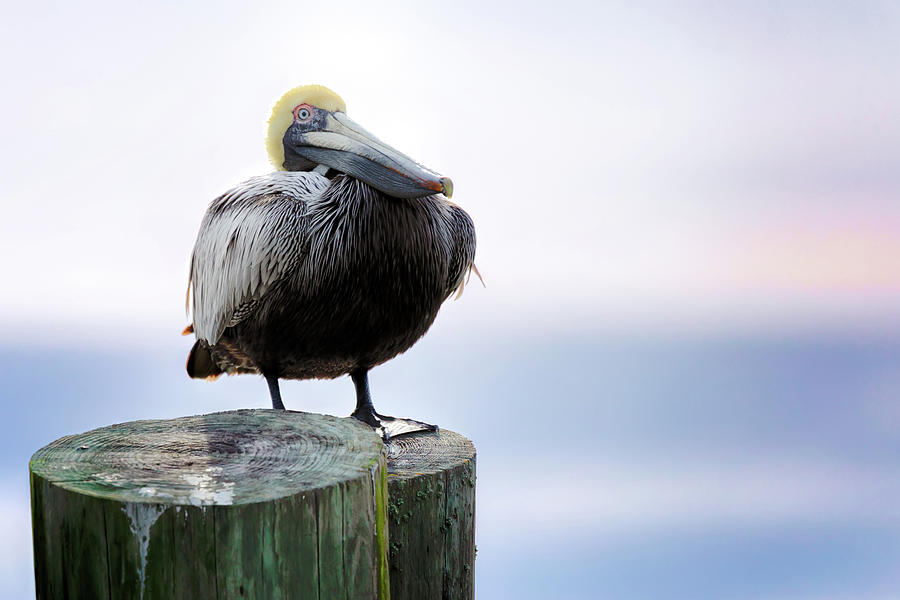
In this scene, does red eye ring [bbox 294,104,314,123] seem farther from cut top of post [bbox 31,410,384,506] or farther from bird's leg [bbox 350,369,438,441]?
cut top of post [bbox 31,410,384,506]

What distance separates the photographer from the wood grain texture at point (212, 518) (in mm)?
1826

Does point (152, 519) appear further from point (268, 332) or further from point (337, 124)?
point (337, 124)

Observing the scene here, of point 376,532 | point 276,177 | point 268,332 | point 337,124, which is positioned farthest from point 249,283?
point 376,532

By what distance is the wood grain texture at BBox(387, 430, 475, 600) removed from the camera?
116 inches

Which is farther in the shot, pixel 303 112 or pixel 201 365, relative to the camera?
pixel 201 365

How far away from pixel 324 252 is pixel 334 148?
17.8 inches

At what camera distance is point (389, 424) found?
3604 mm

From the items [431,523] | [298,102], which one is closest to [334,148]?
[298,102]

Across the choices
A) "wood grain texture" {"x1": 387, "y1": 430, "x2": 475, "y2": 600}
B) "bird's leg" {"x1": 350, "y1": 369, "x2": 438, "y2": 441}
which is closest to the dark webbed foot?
"bird's leg" {"x1": 350, "y1": 369, "x2": 438, "y2": 441}

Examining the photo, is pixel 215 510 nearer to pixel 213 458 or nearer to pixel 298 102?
pixel 213 458

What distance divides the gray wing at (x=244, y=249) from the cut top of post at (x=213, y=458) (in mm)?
749

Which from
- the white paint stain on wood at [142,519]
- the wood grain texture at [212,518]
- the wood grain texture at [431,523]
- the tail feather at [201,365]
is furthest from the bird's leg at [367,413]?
the white paint stain on wood at [142,519]

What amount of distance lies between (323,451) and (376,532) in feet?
0.80

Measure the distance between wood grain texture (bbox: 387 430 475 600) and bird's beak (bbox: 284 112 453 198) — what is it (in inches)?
38.9
